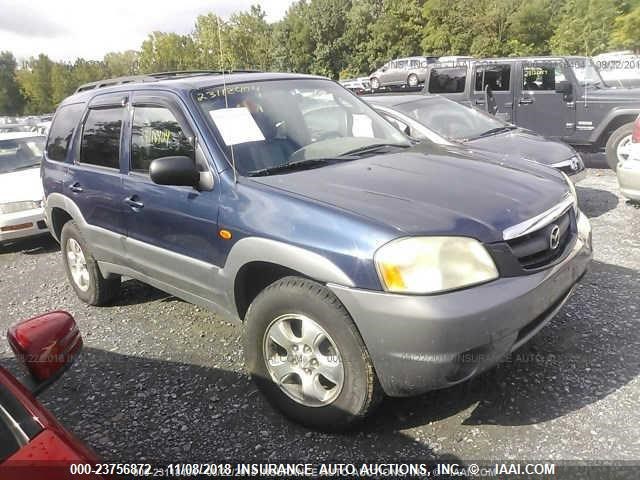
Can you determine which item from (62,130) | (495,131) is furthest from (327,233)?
(495,131)

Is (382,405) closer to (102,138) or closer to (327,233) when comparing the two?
(327,233)

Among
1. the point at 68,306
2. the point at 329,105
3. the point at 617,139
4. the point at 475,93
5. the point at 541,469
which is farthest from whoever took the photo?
the point at 475,93

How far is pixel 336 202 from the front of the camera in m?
2.46

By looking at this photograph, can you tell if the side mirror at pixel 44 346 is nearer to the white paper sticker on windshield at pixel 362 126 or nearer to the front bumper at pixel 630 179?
the white paper sticker on windshield at pixel 362 126

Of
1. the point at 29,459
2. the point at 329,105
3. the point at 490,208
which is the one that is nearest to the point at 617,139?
the point at 329,105

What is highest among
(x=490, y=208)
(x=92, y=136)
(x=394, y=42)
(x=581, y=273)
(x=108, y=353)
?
(x=394, y=42)

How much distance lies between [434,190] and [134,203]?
203cm

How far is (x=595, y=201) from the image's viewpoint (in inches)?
264

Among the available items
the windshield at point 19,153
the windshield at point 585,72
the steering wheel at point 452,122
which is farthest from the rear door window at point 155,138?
the windshield at point 585,72

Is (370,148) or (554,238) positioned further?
(370,148)

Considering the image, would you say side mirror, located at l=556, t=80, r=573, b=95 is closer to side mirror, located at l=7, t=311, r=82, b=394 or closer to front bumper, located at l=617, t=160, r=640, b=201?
front bumper, located at l=617, t=160, r=640, b=201

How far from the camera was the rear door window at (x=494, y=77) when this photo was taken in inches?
357

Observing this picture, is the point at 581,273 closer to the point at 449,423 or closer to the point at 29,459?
the point at 449,423

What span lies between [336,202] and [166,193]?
1.28 m
